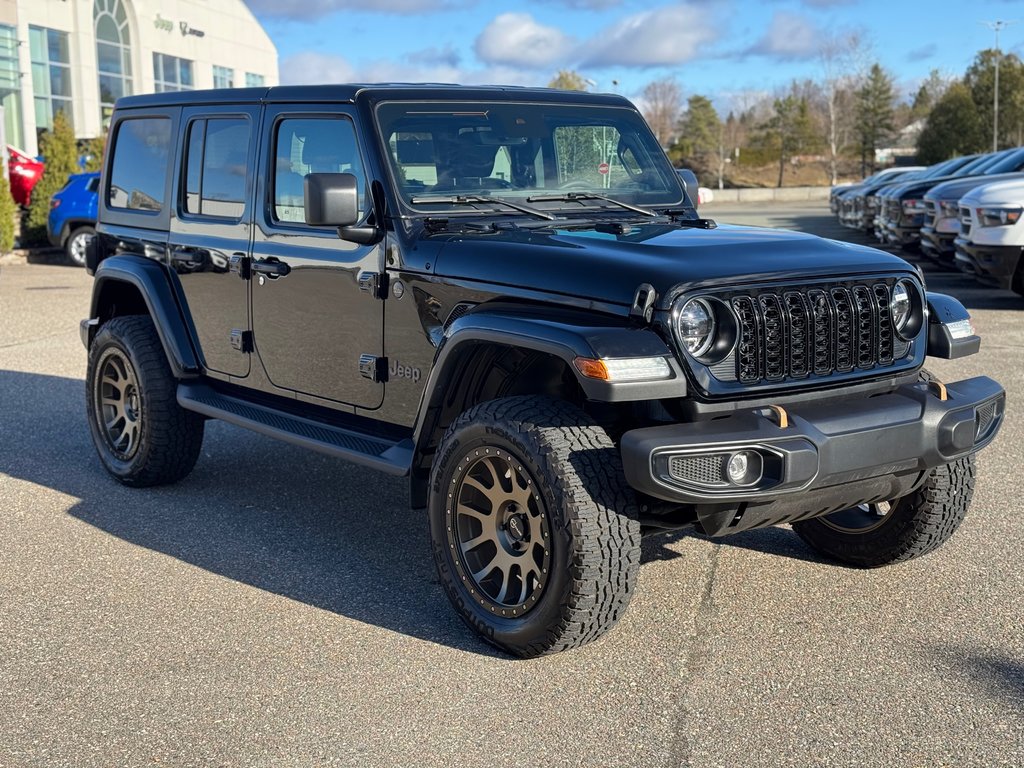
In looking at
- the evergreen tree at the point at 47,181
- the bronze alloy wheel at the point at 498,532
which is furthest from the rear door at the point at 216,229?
the evergreen tree at the point at 47,181

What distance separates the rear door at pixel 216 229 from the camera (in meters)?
5.67

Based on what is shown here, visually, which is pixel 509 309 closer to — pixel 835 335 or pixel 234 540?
pixel 835 335

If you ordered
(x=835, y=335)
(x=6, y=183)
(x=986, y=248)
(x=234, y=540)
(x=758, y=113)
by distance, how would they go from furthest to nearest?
(x=758, y=113)
(x=6, y=183)
(x=986, y=248)
(x=234, y=540)
(x=835, y=335)

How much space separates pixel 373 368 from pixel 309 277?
568 mm

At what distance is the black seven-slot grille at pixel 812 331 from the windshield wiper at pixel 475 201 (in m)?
1.19

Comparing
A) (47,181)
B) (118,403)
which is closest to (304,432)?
(118,403)

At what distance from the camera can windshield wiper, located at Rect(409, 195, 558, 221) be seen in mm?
4879

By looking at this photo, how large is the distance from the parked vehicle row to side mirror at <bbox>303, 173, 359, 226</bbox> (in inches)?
380

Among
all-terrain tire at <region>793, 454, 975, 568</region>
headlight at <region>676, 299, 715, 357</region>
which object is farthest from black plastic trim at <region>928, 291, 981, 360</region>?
headlight at <region>676, 299, 715, 357</region>

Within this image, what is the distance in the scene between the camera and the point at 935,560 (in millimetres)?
5141

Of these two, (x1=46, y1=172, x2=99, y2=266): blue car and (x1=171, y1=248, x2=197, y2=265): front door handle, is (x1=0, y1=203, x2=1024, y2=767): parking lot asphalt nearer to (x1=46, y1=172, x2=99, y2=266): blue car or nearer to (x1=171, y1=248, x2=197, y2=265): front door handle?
(x1=171, y1=248, x2=197, y2=265): front door handle

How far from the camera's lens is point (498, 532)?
14.0 ft

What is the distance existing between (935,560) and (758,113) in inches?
4071

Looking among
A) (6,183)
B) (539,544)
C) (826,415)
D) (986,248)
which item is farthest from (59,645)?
(6,183)
